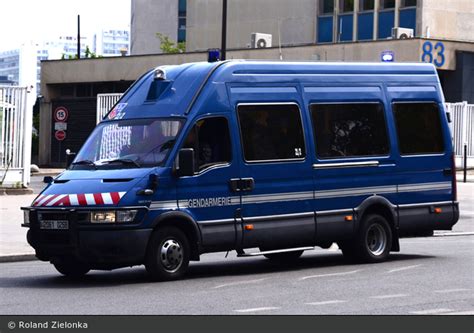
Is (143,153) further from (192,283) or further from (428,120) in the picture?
(428,120)

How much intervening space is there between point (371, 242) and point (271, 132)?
2.49m

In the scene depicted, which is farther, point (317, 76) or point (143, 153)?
point (317, 76)

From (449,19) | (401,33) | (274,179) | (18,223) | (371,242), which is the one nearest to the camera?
(274,179)

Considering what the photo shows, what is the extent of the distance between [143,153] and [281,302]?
352cm

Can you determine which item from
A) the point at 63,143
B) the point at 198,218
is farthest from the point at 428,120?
the point at 63,143

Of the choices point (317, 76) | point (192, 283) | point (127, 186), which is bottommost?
point (192, 283)

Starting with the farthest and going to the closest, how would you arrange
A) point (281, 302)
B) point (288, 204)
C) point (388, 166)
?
1. point (388, 166)
2. point (288, 204)
3. point (281, 302)

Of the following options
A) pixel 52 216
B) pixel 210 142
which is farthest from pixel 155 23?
pixel 52 216

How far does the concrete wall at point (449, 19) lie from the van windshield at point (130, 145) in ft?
141

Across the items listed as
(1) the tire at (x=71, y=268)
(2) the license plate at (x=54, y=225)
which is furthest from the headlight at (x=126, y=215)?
(1) the tire at (x=71, y=268)

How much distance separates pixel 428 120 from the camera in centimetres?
1902

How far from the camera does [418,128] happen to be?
18859 mm

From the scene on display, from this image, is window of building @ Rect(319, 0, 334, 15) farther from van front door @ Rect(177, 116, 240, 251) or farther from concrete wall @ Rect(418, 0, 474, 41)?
van front door @ Rect(177, 116, 240, 251)

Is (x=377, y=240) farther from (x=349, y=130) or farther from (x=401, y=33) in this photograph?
(x=401, y=33)
